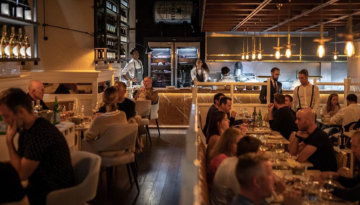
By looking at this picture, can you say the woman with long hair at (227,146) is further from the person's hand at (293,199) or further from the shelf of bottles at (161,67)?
the shelf of bottles at (161,67)

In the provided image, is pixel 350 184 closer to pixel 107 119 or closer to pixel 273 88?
pixel 107 119

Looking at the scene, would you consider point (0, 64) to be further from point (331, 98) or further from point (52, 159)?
point (331, 98)

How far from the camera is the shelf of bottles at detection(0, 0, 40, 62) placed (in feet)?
19.0

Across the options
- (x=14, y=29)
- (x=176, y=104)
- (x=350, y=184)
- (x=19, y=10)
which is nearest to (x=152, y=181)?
(x=14, y=29)

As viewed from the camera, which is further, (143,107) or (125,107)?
(143,107)

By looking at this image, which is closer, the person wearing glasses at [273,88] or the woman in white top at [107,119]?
the woman in white top at [107,119]

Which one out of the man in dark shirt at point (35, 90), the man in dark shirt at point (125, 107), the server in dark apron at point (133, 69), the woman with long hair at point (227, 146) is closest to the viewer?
the woman with long hair at point (227, 146)

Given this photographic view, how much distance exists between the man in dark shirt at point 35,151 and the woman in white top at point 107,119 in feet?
7.18

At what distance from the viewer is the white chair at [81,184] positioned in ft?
10.8

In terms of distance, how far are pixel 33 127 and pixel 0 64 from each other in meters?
3.37

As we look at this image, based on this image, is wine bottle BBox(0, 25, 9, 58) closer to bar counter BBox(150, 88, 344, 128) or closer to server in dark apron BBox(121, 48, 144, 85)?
bar counter BBox(150, 88, 344, 128)

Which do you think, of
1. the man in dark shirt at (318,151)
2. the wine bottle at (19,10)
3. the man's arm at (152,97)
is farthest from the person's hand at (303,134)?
the man's arm at (152,97)

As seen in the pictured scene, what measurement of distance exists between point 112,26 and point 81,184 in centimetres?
854

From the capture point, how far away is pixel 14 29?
635 centimetres
